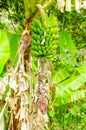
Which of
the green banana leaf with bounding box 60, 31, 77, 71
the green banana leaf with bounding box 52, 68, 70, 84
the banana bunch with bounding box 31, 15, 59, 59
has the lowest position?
the green banana leaf with bounding box 52, 68, 70, 84

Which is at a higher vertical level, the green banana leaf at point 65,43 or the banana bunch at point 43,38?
the banana bunch at point 43,38

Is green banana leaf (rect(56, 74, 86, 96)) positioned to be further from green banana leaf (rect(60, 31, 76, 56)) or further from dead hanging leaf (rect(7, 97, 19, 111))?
dead hanging leaf (rect(7, 97, 19, 111))

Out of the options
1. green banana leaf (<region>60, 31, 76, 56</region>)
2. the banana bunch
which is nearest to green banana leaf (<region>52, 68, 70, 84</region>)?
green banana leaf (<region>60, 31, 76, 56</region>)

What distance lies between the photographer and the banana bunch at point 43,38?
Answer: 129 centimetres

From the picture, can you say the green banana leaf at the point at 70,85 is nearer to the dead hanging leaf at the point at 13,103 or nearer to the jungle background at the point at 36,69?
the jungle background at the point at 36,69

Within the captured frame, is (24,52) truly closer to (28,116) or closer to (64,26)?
(28,116)

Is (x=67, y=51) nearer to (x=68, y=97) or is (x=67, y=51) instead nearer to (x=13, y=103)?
(x=68, y=97)

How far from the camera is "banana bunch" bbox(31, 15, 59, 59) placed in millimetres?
1288

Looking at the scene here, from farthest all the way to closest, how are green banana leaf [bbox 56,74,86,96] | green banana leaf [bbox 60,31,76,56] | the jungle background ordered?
green banana leaf [bbox 60,31,76,56] < green banana leaf [bbox 56,74,86,96] < the jungle background

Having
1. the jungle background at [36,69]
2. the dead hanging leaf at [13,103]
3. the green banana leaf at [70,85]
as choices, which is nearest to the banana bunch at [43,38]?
the jungle background at [36,69]

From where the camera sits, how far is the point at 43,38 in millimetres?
1298

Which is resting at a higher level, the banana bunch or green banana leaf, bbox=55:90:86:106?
the banana bunch

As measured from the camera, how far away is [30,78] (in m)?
1.33

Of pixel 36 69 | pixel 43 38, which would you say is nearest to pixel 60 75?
pixel 36 69
